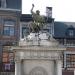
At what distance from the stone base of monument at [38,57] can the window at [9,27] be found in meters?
27.3

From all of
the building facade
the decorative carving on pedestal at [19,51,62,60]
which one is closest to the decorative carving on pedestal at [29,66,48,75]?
the decorative carving on pedestal at [19,51,62,60]

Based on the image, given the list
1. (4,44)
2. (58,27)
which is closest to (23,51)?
(4,44)

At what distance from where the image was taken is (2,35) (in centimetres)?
4450

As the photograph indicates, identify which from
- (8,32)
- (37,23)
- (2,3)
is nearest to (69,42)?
(8,32)

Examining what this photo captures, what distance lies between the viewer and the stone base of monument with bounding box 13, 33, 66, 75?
16859 millimetres

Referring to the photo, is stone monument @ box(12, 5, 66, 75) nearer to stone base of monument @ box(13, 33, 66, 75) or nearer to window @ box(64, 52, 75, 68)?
stone base of monument @ box(13, 33, 66, 75)

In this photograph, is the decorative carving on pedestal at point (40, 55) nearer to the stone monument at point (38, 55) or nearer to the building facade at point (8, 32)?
the stone monument at point (38, 55)

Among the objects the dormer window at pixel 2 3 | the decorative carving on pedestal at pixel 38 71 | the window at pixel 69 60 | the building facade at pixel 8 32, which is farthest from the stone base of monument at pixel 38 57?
the dormer window at pixel 2 3

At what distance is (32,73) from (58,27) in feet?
103

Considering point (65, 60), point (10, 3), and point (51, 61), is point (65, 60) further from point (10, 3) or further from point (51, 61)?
point (51, 61)

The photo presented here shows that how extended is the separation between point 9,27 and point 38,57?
2764cm

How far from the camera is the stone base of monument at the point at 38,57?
1686cm

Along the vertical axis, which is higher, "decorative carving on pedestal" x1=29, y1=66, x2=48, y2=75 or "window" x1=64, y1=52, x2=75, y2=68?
"decorative carving on pedestal" x1=29, y1=66, x2=48, y2=75

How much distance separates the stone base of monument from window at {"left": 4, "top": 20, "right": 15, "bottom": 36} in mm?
27305
